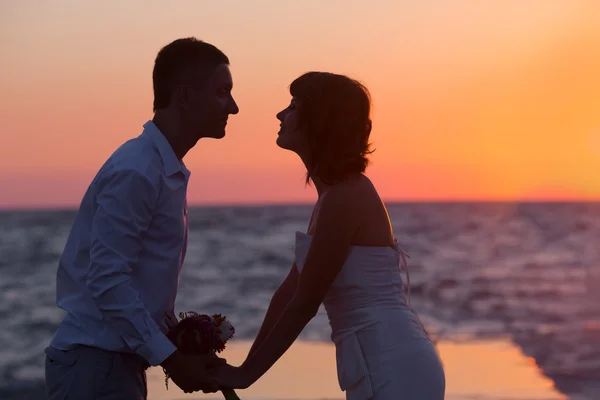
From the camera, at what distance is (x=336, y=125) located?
3604 mm

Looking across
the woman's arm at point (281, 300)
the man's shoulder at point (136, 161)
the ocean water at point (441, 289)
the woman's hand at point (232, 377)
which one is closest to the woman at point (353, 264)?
the woman's hand at point (232, 377)

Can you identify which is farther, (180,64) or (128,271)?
(180,64)

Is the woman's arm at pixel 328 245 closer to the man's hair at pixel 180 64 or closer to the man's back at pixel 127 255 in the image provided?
the man's back at pixel 127 255

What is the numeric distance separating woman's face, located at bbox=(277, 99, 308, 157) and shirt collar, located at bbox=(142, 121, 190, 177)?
413mm

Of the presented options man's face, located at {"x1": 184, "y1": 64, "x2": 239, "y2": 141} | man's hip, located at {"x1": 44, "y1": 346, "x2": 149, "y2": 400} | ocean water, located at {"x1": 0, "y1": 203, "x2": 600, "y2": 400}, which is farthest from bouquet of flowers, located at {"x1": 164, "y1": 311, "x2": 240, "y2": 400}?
ocean water, located at {"x1": 0, "y1": 203, "x2": 600, "y2": 400}

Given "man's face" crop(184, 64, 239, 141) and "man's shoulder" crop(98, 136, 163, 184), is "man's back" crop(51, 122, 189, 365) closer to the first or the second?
"man's shoulder" crop(98, 136, 163, 184)

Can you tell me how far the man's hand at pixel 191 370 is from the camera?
359 cm

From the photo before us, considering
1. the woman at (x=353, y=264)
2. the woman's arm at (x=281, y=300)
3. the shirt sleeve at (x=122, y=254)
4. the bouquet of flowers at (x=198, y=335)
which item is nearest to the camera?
the shirt sleeve at (x=122, y=254)

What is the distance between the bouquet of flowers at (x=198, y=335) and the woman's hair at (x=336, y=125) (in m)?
0.78

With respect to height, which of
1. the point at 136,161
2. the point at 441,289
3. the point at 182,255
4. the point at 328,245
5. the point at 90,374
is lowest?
the point at 441,289

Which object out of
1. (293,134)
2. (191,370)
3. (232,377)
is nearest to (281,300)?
(232,377)

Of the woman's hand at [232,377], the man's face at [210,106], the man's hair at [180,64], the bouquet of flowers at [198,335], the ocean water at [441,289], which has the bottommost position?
the ocean water at [441,289]

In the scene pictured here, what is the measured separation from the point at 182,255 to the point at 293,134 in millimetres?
659

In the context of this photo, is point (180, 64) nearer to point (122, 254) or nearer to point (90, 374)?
point (122, 254)
